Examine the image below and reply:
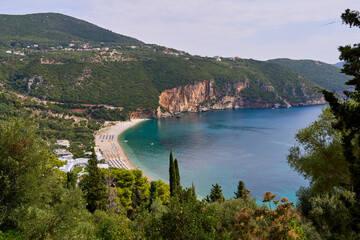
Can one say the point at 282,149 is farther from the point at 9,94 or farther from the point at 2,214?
the point at 9,94

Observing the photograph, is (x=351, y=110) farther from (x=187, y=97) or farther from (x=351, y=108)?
(x=187, y=97)

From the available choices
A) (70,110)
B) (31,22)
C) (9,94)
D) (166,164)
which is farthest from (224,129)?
(31,22)

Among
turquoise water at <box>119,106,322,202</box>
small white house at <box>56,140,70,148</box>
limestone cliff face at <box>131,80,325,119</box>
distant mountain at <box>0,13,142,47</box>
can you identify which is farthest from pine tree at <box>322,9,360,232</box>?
distant mountain at <box>0,13,142,47</box>

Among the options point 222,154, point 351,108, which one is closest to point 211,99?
point 222,154

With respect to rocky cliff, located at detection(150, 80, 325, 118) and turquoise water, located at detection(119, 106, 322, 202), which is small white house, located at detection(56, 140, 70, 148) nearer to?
turquoise water, located at detection(119, 106, 322, 202)

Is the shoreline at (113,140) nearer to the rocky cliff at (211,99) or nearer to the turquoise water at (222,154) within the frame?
the turquoise water at (222,154)

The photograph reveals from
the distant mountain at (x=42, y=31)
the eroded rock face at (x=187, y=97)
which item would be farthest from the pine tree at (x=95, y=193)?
the distant mountain at (x=42, y=31)
